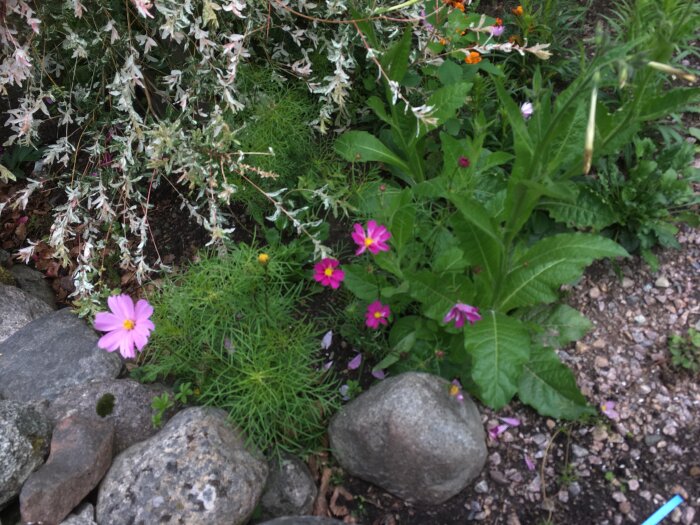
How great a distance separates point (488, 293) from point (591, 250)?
375mm

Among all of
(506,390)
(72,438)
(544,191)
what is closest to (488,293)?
(506,390)

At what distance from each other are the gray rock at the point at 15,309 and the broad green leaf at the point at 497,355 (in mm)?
2121

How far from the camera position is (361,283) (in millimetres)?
2486

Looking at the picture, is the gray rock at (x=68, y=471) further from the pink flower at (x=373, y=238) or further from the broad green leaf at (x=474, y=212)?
the broad green leaf at (x=474, y=212)

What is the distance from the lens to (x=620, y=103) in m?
2.96

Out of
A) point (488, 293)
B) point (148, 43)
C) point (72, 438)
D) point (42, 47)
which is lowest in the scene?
point (72, 438)

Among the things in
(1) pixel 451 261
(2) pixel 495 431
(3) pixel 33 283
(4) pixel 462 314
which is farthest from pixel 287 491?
(3) pixel 33 283

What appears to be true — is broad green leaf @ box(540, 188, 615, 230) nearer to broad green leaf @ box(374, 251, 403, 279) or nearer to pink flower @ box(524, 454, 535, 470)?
broad green leaf @ box(374, 251, 403, 279)

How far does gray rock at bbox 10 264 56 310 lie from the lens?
3.34m

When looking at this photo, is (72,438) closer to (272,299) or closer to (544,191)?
(272,299)

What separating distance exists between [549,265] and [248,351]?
116 centimetres

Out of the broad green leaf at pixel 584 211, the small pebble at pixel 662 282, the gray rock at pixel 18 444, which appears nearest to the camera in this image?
the gray rock at pixel 18 444

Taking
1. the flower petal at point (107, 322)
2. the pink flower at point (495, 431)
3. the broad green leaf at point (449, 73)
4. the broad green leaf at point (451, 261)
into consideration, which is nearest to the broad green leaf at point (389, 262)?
the broad green leaf at point (451, 261)

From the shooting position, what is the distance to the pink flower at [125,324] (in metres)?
2.07
